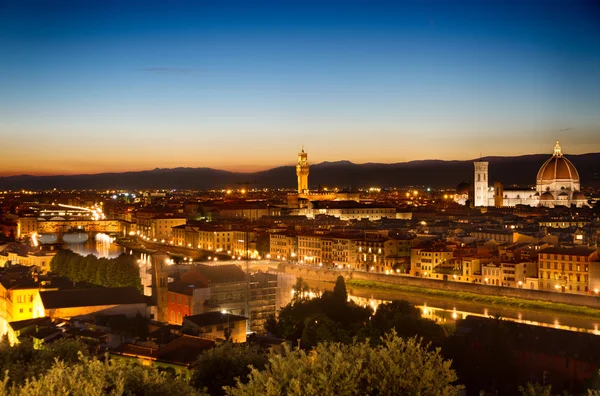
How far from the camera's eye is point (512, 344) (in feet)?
26.4

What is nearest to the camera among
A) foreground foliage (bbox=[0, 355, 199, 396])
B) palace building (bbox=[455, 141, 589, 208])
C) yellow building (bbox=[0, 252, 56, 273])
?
foreground foliage (bbox=[0, 355, 199, 396])

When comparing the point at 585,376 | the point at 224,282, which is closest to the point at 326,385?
the point at 585,376

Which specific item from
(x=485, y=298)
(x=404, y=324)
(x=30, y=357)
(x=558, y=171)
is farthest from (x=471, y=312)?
(x=558, y=171)

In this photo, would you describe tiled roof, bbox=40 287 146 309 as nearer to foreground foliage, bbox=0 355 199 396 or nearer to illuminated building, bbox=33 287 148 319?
illuminated building, bbox=33 287 148 319

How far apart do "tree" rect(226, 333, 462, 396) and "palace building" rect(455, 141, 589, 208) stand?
3328 cm

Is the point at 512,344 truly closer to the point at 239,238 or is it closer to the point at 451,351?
the point at 451,351

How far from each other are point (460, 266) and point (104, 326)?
9666 millimetres

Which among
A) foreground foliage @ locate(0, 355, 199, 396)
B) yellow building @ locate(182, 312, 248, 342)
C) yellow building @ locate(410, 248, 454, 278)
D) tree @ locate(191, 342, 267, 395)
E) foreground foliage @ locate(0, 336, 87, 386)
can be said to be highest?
foreground foliage @ locate(0, 355, 199, 396)

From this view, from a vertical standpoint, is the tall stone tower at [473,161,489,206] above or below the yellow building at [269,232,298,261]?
above

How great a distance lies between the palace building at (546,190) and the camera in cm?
3547

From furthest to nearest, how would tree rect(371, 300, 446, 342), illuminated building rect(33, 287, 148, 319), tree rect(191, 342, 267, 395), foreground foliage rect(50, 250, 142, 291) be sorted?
foreground foliage rect(50, 250, 142, 291) < tree rect(371, 300, 446, 342) < illuminated building rect(33, 287, 148, 319) < tree rect(191, 342, 267, 395)

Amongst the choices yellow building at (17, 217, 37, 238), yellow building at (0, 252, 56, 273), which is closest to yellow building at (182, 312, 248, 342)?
yellow building at (0, 252, 56, 273)

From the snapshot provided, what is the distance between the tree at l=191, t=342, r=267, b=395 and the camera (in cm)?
509

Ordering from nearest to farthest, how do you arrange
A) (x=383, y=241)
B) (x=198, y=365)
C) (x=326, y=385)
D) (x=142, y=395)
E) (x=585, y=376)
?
(x=326, y=385) < (x=142, y=395) < (x=198, y=365) < (x=585, y=376) < (x=383, y=241)
